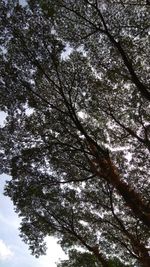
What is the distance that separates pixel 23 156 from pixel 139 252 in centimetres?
666

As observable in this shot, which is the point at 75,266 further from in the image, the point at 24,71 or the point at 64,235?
the point at 24,71

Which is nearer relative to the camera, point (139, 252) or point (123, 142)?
point (139, 252)

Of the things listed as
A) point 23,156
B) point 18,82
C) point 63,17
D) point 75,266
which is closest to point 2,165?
point 23,156

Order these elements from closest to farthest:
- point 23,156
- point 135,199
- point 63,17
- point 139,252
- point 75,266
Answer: point 135,199 → point 23,156 → point 63,17 → point 139,252 → point 75,266

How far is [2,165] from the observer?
14.0 metres

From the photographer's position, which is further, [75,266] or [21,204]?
[75,266]

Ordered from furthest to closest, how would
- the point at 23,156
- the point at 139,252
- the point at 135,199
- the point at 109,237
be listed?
the point at 109,237, the point at 139,252, the point at 23,156, the point at 135,199

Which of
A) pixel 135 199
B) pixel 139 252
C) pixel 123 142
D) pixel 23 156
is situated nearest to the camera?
pixel 135 199

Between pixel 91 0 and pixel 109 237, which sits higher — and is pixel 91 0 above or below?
above

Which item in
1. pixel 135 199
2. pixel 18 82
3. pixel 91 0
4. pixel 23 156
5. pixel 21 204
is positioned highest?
pixel 91 0

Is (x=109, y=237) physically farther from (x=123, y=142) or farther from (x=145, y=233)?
(x=123, y=142)

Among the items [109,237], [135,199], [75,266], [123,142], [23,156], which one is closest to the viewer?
[135,199]

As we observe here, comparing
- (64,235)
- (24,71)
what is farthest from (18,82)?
(64,235)

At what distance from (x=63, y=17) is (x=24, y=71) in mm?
2852
